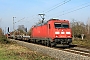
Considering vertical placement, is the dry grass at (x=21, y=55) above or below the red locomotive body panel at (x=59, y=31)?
below

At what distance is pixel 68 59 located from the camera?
1391cm

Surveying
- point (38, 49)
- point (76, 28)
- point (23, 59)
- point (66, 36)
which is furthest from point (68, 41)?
point (76, 28)

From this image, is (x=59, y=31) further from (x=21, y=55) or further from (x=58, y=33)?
(x=21, y=55)

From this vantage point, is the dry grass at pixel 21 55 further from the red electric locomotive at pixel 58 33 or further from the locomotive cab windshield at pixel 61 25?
the locomotive cab windshield at pixel 61 25


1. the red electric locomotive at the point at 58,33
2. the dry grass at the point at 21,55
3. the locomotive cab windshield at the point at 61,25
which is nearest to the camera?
the dry grass at the point at 21,55

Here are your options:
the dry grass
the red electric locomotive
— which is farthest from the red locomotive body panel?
the dry grass

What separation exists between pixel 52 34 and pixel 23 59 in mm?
9520

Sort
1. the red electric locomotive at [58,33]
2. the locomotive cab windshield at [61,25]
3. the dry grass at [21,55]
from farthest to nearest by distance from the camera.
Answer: the locomotive cab windshield at [61,25]
the red electric locomotive at [58,33]
the dry grass at [21,55]

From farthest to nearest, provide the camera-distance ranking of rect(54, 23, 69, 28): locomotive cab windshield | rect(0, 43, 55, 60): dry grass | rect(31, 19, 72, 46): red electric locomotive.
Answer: rect(54, 23, 69, 28): locomotive cab windshield
rect(31, 19, 72, 46): red electric locomotive
rect(0, 43, 55, 60): dry grass

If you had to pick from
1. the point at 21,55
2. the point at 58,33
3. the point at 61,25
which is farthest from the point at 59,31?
the point at 21,55

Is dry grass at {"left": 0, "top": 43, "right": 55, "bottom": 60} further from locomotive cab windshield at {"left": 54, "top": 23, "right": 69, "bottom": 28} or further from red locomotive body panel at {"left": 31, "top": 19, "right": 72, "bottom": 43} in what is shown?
locomotive cab windshield at {"left": 54, "top": 23, "right": 69, "bottom": 28}

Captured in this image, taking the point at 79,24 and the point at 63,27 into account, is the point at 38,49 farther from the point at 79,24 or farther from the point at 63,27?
the point at 79,24

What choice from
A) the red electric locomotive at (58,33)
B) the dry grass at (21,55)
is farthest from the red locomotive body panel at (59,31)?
the dry grass at (21,55)

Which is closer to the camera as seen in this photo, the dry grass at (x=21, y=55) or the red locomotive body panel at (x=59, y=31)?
the dry grass at (x=21, y=55)
